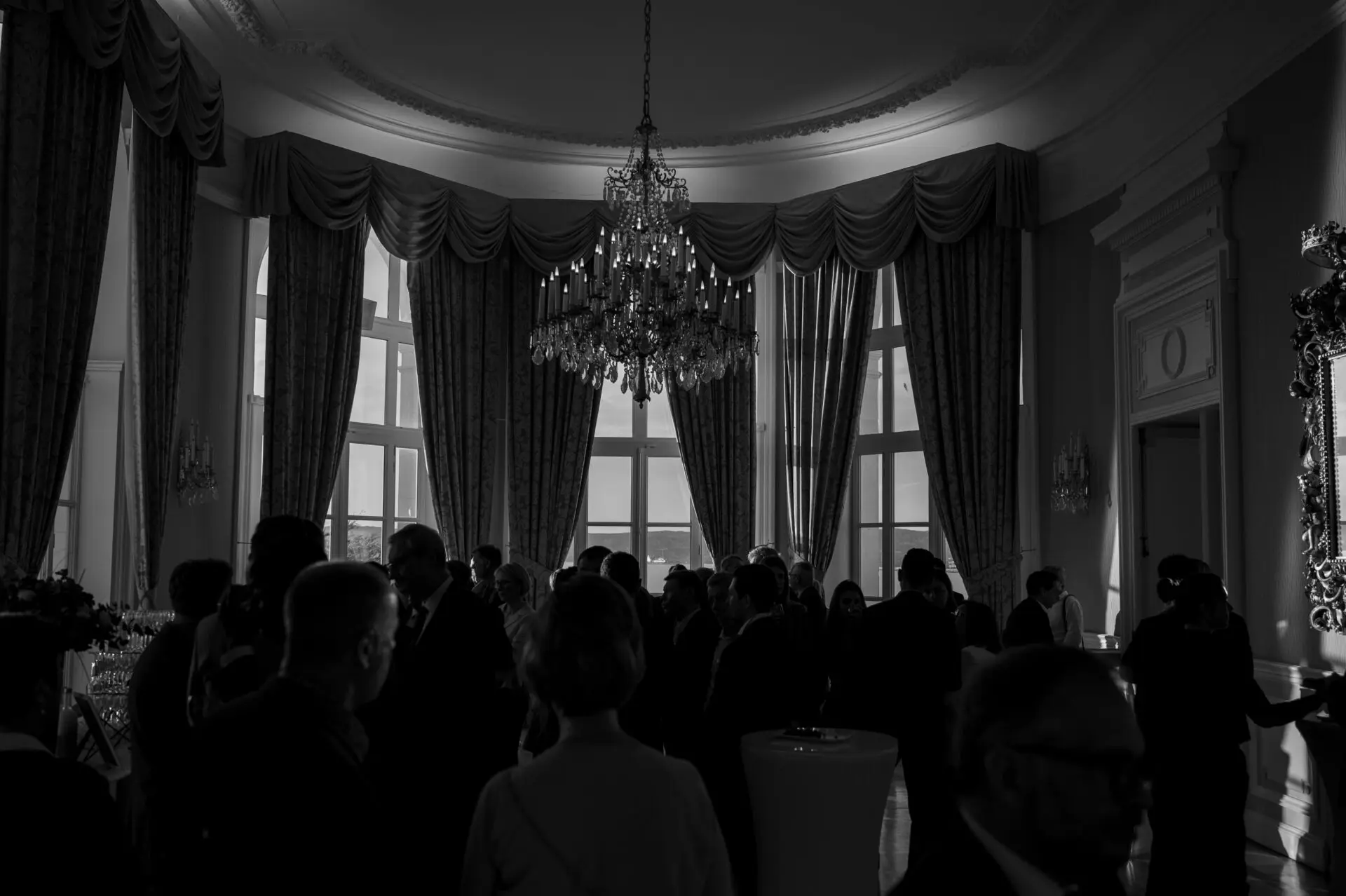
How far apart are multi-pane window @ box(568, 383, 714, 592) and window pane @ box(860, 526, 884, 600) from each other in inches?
65.9

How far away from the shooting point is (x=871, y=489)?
38.9ft

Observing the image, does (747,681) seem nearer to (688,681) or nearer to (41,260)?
(688,681)

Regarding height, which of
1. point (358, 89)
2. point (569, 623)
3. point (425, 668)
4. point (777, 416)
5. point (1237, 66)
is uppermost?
point (358, 89)

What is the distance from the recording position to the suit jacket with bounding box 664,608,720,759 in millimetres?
5332

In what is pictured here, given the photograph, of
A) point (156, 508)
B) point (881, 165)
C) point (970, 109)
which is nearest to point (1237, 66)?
point (970, 109)

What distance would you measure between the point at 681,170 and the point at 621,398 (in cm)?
256

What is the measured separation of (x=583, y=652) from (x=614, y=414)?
10547mm

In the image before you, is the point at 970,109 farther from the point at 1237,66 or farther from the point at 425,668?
the point at 425,668

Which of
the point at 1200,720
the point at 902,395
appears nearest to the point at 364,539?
the point at 902,395

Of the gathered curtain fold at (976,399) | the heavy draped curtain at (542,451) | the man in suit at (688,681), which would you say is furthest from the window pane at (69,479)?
the gathered curtain fold at (976,399)

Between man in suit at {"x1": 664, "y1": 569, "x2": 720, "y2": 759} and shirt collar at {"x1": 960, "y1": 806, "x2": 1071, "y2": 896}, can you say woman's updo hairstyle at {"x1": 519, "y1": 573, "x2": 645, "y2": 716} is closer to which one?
shirt collar at {"x1": 960, "y1": 806, "x2": 1071, "y2": 896}

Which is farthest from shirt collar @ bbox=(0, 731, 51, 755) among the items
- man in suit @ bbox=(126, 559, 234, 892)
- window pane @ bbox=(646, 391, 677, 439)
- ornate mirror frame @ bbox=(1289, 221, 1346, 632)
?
window pane @ bbox=(646, 391, 677, 439)

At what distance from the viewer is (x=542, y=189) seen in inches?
475

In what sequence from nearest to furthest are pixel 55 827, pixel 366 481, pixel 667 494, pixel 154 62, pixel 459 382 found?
pixel 55 827
pixel 154 62
pixel 459 382
pixel 366 481
pixel 667 494
